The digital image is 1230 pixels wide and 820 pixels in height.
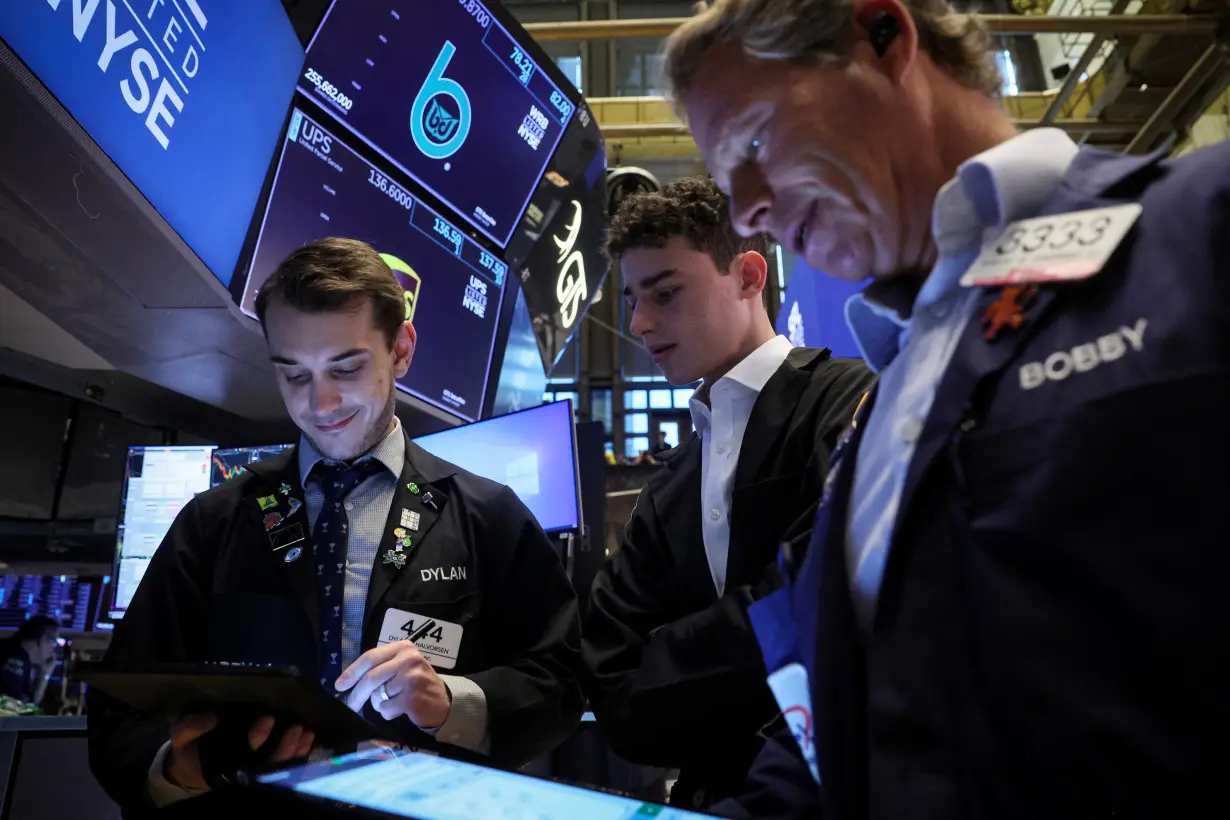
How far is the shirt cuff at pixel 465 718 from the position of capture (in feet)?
4.66

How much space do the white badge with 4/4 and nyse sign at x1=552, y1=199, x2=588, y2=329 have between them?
333 cm

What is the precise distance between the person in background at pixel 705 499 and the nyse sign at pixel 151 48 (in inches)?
46.2

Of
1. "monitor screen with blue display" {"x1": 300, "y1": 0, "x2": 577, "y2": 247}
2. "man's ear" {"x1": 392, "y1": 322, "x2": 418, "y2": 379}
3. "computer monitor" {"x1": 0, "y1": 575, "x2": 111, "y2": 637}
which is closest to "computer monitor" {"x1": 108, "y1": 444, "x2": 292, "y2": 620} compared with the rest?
"monitor screen with blue display" {"x1": 300, "y1": 0, "x2": 577, "y2": 247}

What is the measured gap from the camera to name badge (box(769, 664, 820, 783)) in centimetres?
85

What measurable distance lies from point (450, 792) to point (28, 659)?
4.00 metres

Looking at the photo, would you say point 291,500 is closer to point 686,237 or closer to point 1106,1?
point 686,237

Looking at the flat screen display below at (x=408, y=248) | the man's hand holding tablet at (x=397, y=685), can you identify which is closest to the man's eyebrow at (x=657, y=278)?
the man's hand holding tablet at (x=397, y=685)

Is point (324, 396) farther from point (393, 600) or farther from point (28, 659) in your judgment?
point (28, 659)

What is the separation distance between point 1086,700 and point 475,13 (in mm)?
3686

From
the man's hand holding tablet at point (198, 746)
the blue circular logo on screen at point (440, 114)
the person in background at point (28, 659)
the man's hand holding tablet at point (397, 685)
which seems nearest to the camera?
the man's hand holding tablet at point (198, 746)

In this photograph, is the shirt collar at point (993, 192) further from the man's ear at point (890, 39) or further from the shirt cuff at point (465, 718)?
the shirt cuff at point (465, 718)

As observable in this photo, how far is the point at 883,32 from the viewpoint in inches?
40.4

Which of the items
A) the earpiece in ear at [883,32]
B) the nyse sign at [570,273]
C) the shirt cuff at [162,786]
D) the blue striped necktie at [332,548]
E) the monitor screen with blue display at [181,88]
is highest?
the nyse sign at [570,273]

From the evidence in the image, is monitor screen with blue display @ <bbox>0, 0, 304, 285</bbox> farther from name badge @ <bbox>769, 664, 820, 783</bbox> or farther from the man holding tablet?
name badge @ <bbox>769, 664, 820, 783</bbox>
